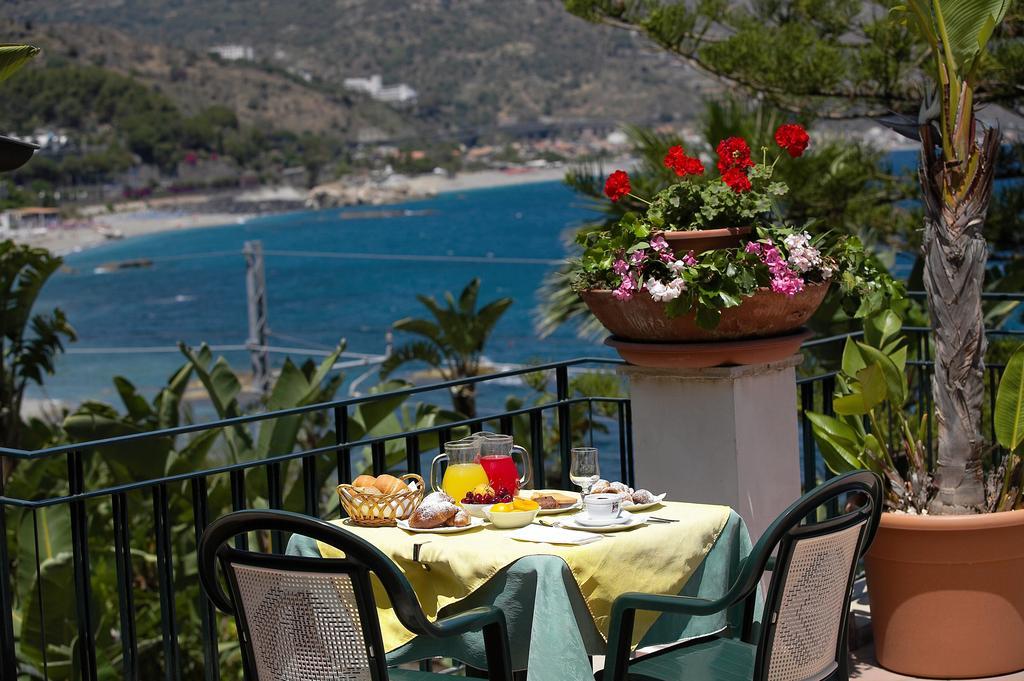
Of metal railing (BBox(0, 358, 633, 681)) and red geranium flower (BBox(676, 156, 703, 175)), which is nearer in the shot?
metal railing (BBox(0, 358, 633, 681))

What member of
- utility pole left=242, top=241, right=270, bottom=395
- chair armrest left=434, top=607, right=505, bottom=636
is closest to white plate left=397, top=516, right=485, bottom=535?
chair armrest left=434, top=607, right=505, bottom=636

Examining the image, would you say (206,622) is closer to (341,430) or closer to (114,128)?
(341,430)

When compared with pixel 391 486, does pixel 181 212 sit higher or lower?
higher

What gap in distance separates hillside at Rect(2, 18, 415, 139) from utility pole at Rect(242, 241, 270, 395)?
83.6 meters

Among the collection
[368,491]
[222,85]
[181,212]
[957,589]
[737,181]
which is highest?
[222,85]

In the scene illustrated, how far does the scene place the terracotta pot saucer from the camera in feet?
13.4

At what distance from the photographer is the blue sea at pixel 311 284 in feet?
177

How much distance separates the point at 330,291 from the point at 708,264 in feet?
255

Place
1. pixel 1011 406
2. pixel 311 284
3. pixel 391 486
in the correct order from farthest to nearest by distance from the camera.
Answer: pixel 311 284, pixel 1011 406, pixel 391 486

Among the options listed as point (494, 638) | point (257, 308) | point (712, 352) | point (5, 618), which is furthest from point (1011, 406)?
point (257, 308)

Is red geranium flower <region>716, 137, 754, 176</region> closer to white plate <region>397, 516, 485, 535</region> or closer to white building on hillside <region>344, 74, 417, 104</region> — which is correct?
white plate <region>397, 516, 485, 535</region>

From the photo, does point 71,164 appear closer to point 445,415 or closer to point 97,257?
point 97,257

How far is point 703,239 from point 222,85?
111 metres

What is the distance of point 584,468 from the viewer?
353 cm
